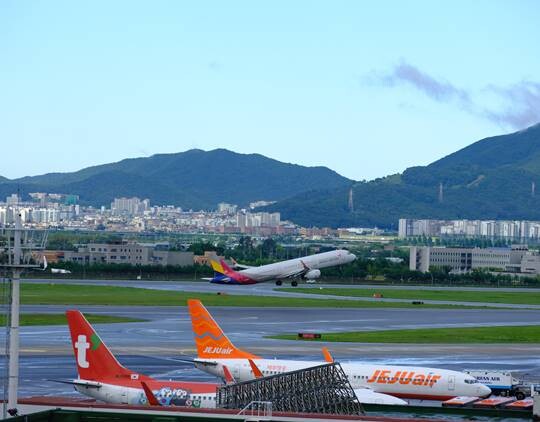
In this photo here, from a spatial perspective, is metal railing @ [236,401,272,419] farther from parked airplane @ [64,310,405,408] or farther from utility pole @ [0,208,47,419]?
utility pole @ [0,208,47,419]

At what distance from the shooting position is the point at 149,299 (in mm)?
172250

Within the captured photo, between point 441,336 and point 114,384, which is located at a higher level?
point 114,384

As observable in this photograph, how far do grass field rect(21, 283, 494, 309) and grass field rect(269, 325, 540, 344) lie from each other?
3985 centimetres

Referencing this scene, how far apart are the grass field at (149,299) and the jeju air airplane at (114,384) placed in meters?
94.9

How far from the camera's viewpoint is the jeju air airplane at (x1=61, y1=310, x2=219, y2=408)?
56094 mm

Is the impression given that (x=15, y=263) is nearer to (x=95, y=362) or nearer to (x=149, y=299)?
(x=95, y=362)

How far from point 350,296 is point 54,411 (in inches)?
6049

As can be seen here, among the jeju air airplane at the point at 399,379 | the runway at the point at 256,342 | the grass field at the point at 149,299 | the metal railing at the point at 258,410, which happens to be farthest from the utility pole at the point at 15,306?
the grass field at the point at 149,299

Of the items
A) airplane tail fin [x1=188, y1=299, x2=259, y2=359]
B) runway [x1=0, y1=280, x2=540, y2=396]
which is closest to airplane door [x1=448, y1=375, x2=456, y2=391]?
airplane tail fin [x1=188, y1=299, x2=259, y2=359]

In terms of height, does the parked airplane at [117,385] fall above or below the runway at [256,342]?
above

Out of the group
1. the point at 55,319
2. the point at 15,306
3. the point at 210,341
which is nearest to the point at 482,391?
the point at 210,341

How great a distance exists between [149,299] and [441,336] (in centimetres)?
6295

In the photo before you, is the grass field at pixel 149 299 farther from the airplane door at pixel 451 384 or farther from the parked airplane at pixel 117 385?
the parked airplane at pixel 117 385

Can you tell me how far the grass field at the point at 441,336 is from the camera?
114 meters
